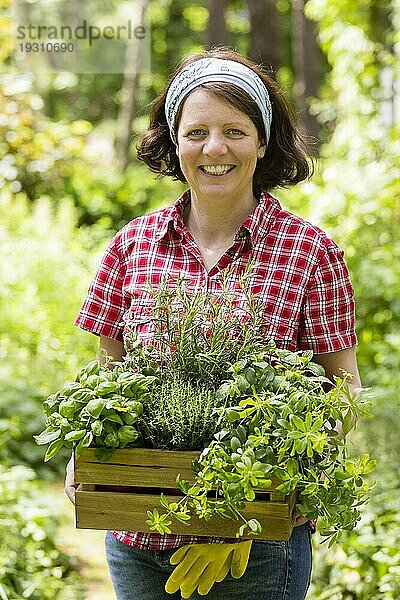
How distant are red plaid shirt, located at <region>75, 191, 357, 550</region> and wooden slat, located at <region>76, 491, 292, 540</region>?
173 mm

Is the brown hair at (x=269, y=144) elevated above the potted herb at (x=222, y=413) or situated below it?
above

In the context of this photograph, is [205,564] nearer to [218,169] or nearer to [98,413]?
[98,413]

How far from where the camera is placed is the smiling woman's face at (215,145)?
6.59 feet

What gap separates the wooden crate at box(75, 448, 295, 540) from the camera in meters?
1.75

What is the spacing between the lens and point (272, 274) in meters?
2.05

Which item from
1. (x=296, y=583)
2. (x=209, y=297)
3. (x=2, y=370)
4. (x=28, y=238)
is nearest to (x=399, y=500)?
(x=296, y=583)

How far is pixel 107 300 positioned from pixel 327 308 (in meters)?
0.50

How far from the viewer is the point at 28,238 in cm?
734

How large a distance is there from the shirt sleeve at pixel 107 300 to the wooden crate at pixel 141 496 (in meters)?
0.46

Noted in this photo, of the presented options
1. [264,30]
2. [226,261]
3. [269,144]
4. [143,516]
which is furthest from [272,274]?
[264,30]

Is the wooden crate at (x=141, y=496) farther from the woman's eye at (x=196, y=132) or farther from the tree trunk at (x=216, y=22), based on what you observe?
the tree trunk at (x=216, y=22)

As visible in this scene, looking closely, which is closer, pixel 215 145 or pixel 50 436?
pixel 50 436

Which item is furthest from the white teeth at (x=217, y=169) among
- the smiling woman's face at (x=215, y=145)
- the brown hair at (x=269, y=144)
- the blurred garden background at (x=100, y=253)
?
the blurred garden background at (x=100, y=253)

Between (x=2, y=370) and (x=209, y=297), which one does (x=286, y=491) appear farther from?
(x=2, y=370)
